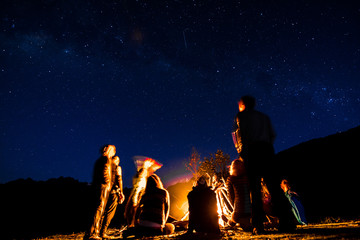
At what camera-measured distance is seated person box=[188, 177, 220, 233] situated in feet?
12.8

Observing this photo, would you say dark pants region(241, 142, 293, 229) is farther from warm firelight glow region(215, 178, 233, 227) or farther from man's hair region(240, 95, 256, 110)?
warm firelight glow region(215, 178, 233, 227)

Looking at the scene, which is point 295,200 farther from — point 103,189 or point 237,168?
point 103,189

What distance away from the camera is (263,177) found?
314 centimetres

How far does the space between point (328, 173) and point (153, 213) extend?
21.4 metres

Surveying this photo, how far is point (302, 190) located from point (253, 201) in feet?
60.9

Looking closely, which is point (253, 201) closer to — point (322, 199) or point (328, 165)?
point (322, 199)

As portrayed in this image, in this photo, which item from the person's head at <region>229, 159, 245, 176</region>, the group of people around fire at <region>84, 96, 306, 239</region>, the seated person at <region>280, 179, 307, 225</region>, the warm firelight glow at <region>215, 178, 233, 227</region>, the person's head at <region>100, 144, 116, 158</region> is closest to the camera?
the group of people around fire at <region>84, 96, 306, 239</region>

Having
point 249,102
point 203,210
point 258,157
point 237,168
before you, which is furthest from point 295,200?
point 249,102

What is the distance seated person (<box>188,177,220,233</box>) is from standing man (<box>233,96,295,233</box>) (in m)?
1.12

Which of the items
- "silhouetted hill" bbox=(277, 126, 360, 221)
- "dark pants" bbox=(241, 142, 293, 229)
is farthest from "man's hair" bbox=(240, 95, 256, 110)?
"silhouetted hill" bbox=(277, 126, 360, 221)

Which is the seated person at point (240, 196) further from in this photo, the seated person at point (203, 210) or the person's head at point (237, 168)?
the seated person at point (203, 210)

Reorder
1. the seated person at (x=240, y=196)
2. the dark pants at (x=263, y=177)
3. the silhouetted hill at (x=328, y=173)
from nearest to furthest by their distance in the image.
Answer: the dark pants at (x=263, y=177)
the seated person at (x=240, y=196)
the silhouetted hill at (x=328, y=173)

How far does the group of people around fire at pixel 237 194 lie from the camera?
3045 millimetres

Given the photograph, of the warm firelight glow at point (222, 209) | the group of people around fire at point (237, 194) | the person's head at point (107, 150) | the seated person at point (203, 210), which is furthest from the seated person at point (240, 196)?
the person's head at point (107, 150)
